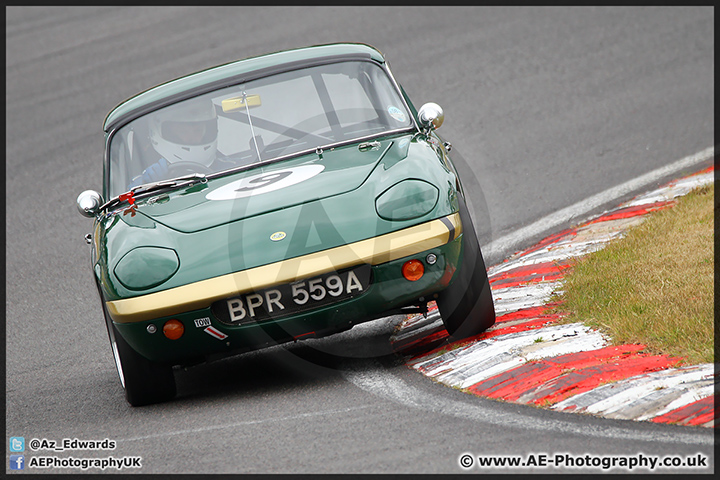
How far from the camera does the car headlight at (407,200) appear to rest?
425cm

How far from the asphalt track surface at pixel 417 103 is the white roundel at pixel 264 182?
37.0 inches

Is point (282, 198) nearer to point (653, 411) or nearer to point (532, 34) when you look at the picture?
point (653, 411)

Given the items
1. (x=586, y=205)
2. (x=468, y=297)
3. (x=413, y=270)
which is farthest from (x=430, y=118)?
(x=586, y=205)

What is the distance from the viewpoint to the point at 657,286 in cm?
476

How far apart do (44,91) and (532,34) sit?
690 centimetres

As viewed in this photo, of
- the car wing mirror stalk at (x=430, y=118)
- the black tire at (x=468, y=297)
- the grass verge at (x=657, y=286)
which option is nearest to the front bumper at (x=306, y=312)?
the black tire at (x=468, y=297)

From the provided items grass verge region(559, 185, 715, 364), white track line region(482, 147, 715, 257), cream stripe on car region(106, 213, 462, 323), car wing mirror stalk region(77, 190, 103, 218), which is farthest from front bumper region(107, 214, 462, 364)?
white track line region(482, 147, 715, 257)

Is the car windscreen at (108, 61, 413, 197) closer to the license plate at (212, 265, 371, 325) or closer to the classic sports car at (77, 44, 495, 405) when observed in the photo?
the classic sports car at (77, 44, 495, 405)

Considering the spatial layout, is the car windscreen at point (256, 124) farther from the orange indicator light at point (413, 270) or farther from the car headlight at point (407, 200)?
the orange indicator light at point (413, 270)

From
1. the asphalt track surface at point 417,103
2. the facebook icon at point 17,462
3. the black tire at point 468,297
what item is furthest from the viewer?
the black tire at point 468,297

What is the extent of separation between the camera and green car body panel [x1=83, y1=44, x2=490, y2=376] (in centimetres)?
412

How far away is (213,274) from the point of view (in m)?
4.13

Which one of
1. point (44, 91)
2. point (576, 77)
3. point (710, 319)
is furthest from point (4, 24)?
point (710, 319)

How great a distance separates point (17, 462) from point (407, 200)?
2.02 meters
